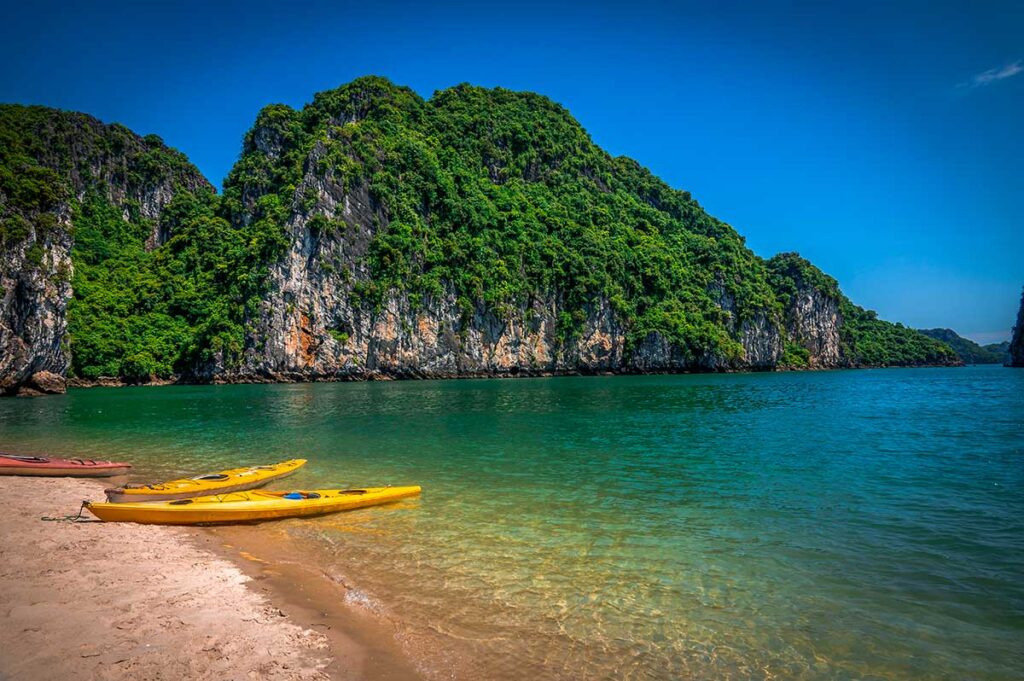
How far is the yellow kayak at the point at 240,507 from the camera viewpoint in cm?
935

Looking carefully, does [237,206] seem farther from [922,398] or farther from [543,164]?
[922,398]

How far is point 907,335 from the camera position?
152 m

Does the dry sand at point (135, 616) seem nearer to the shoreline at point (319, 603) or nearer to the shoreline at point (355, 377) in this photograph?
the shoreline at point (319, 603)

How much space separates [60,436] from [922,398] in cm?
5151

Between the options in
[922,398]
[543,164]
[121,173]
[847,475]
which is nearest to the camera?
[847,475]

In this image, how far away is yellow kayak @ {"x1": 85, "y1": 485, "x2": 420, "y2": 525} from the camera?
9.35 m

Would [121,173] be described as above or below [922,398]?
above

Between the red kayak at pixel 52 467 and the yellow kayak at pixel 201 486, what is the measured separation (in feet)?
13.0

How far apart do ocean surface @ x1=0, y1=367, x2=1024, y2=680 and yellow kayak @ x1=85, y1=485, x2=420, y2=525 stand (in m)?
0.44

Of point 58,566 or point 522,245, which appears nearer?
point 58,566

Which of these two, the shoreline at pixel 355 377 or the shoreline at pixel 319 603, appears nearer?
the shoreline at pixel 319 603

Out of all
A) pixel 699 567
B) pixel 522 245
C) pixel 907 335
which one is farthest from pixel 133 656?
pixel 907 335

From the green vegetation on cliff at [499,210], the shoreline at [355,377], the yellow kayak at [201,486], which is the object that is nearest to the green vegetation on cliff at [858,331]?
the green vegetation on cliff at [499,210]

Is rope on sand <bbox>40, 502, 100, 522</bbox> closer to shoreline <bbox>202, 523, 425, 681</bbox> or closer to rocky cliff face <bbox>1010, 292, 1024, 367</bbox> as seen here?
shoreline <bbox>202, 523, 425, 681</bbox>
